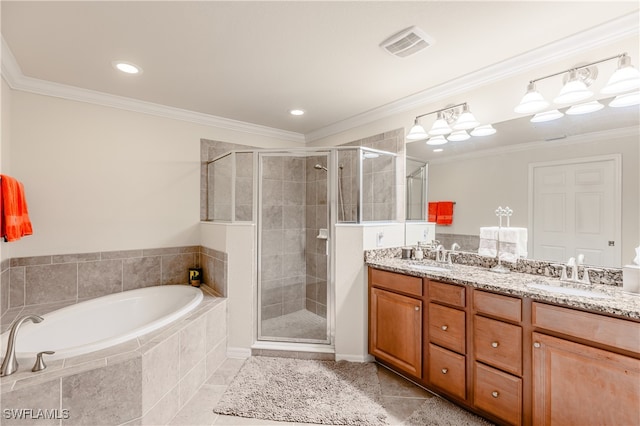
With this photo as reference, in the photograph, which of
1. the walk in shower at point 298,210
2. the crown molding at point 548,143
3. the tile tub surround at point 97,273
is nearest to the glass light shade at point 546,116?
the crown molding at point 548,143

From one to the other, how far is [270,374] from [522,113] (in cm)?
280

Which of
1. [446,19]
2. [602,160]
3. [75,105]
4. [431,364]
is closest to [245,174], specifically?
[75,105]

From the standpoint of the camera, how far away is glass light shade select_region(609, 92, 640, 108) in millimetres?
1672

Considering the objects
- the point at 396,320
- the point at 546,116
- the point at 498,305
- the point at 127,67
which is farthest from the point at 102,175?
the point at 546,116

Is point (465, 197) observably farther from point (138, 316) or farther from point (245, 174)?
point (138, 316)

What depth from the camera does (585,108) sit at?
1.85m

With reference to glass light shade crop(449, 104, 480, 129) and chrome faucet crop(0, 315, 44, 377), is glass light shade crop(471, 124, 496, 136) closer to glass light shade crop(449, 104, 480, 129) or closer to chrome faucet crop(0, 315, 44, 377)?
glass light shade crop(449, 104, 480, 129)

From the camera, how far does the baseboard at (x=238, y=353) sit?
2.62m

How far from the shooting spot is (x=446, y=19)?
166 centimetres

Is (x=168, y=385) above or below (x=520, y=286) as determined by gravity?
below

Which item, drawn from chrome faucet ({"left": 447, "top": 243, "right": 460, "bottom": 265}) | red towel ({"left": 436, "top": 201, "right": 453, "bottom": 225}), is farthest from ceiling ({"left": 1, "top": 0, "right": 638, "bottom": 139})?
chrome faucet ({"left": 447, "top": 243, "right": 460, "bottom": 265})

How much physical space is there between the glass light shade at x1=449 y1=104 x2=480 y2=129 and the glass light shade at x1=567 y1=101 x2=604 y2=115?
1.94 ft

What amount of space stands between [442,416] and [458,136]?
7.00ft

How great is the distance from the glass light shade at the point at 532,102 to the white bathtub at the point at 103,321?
9.61 feet
